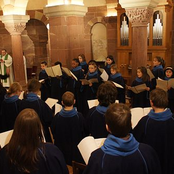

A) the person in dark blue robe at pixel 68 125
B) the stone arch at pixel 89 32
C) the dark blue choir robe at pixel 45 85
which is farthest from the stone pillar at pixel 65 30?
the stone arch at pixel 89 32

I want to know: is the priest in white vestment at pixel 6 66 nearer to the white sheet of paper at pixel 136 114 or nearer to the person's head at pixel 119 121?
the white sheet of paper at pixel 136 114

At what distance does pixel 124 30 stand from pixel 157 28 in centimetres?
144

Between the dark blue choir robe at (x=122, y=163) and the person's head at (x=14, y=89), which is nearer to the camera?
the dark blue choir robe at (x=122, y=163)

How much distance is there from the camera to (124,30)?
10188 millimetres

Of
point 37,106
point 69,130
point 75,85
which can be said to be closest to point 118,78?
point 75,85

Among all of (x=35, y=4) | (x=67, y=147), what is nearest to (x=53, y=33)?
(x=67, y=147)

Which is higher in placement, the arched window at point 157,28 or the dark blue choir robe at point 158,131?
the arched window at point 157,28

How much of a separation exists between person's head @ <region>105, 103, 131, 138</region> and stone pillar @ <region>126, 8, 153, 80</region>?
14.7 feet

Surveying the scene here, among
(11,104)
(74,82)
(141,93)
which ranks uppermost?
(74,82)

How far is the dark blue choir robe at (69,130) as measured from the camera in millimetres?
3539

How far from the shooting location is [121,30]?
10258 millimetres

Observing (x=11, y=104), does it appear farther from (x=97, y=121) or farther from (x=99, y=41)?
(x=99, y=41)

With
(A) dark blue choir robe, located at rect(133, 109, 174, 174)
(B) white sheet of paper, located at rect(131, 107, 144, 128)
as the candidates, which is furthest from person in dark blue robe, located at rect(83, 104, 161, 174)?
(B) white sheet of paper, located at rect(131, 107, 144, 128)

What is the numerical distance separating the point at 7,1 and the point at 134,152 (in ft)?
28.3
